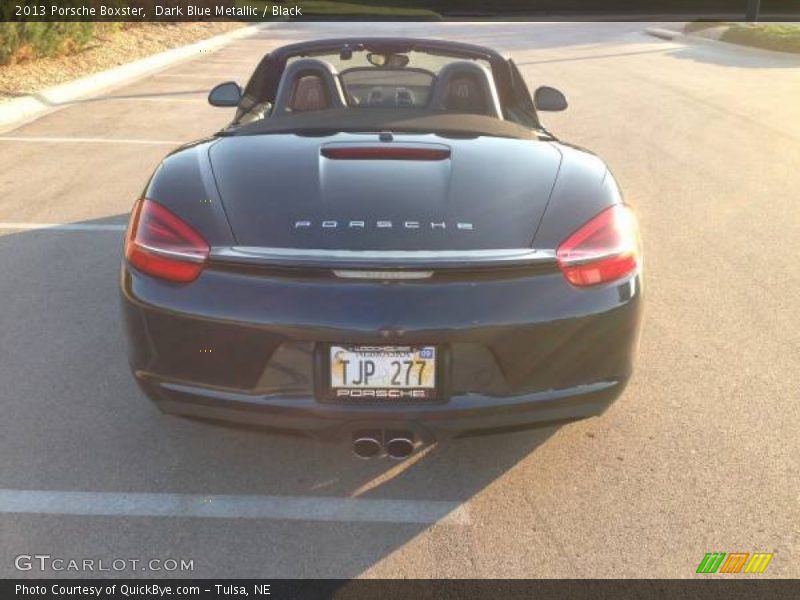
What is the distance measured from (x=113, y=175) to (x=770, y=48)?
18149mm

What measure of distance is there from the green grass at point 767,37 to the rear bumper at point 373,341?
19874 mm

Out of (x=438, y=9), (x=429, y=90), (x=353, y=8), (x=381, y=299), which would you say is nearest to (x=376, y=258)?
(x=381, y=299)

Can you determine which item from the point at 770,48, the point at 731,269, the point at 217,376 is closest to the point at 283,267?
the point at 217,376

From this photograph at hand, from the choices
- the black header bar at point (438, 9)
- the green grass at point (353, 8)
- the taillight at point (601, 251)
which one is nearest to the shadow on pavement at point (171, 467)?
the taillight at point (601, 251)

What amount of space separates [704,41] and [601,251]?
78.9 ft

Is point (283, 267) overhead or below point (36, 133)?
overhead

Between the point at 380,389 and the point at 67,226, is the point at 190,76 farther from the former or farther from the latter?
the point at 380,389

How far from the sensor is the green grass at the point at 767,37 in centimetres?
1983

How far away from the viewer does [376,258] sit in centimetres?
259

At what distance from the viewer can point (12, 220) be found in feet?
20.4

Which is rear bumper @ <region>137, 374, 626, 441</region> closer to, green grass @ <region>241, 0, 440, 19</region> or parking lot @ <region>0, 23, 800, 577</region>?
parking lot @ <region>0, 23, 800, 577</region>

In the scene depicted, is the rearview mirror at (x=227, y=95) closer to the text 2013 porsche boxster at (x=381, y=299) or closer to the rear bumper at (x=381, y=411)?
the text 2013 porsche boxster at (x=381, y=299)

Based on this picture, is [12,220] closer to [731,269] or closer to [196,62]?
[731,269]

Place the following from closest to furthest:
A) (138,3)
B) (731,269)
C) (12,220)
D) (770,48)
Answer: (731,269), (12,220), (770,48), (138,3)
